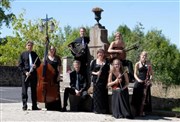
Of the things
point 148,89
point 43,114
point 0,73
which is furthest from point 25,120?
point 0,73

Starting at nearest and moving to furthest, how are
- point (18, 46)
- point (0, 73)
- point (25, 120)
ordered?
point (25, 120) < point (0, 73) < point (18, 46)

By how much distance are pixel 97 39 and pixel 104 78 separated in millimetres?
1884

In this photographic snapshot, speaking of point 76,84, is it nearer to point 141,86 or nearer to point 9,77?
point 141,86

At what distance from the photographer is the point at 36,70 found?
44.1ft

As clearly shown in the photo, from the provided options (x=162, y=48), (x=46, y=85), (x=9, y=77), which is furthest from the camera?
(x=162, y=48)

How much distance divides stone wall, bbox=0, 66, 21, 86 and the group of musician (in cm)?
2812

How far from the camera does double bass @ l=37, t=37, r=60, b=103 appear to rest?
43.5 ft

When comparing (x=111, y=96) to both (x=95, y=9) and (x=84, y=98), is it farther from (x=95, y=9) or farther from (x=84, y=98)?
(x=95, y=9)

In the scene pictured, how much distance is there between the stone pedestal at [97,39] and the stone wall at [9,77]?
27.5 metres

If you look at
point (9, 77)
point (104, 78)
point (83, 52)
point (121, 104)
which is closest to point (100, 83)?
point (104, 78)

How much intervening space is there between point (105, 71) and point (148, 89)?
4.33 feet

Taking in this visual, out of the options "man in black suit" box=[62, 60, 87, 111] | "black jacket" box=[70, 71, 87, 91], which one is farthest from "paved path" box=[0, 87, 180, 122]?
"black jacket" box=[70, 71, 87, 91]

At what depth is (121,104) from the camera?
1225 cm

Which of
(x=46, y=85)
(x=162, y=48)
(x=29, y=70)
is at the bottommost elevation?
(x=46, y=85)
